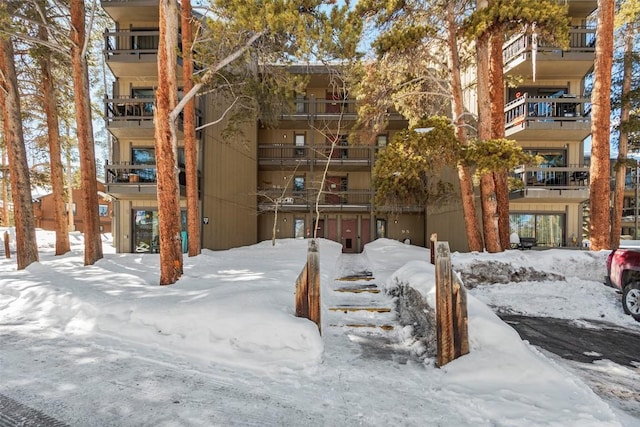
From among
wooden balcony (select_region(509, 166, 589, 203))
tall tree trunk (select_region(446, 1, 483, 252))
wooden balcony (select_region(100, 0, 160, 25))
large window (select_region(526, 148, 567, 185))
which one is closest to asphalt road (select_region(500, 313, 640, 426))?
tall tree trunk (select_region(446, 1, 483, 252))

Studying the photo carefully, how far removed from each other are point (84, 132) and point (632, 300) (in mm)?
14222

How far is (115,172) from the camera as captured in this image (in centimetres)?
1533

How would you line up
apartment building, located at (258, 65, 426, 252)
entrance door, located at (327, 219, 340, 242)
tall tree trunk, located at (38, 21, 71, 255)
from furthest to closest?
entrance door, located at (327, 219, 340, 242)
apartment building, located at (258, 65, 426, 252)
tall tree trunk, located at (38, 21, 71, 255)

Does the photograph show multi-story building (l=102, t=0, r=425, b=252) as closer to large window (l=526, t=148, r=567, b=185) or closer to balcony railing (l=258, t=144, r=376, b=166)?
balcony railing (l=258, t=144, r=376, b=166)

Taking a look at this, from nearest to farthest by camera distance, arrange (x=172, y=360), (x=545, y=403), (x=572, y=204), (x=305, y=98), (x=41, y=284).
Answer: (x=545, y=403)
(x=172, y=360)
(x=41, y=284)
(x=572, y=204)
(x=305, y=98)

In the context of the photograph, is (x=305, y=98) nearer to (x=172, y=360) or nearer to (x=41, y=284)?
(x=41, y=284)

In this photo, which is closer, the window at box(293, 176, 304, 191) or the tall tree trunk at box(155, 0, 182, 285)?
the tall tree trunk at box(155, 0, 182, 285)

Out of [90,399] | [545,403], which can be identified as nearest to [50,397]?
[90,399]

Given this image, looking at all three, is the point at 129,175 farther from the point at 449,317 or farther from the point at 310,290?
the point at 449,317

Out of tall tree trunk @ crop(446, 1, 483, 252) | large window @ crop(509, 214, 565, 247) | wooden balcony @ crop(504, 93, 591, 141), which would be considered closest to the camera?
tall tree trunk @ crop(446, 1, 483, 252)

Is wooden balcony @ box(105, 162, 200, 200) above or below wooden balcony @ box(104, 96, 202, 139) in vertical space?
below

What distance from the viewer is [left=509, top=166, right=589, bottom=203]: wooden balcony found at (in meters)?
13.7

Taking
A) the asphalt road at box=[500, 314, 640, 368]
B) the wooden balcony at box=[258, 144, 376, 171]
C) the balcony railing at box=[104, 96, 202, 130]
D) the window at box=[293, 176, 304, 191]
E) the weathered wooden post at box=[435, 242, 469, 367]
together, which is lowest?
the asphalt road at box=[500, 314, 640, 368]

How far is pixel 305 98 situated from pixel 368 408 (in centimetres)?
2159
